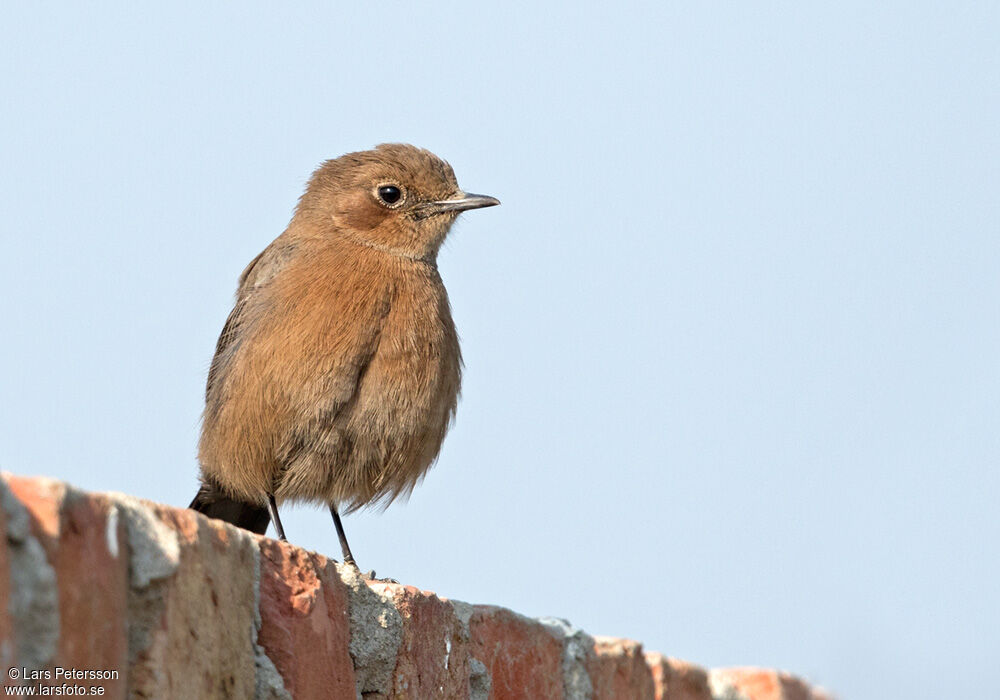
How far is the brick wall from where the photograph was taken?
2.05 meters

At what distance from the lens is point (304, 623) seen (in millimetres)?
2943

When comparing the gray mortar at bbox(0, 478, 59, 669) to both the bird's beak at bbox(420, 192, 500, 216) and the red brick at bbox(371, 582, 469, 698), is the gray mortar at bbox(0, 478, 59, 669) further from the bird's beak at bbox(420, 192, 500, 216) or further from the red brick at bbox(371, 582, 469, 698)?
the bird's beak at bbox(420, 192, 500, 216)

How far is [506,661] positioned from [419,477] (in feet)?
5.37

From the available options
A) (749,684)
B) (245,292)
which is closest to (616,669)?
(749,684)

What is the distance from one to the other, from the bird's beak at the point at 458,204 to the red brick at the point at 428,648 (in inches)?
108

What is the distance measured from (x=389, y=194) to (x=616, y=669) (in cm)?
264

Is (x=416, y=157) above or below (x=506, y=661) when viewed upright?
above

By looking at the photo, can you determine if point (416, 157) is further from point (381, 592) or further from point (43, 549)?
point (43, 549)

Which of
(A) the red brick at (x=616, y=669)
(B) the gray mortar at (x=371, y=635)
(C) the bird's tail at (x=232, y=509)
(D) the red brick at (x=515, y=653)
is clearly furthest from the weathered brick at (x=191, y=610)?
(C) the bird's tail at (x=232, y=509)

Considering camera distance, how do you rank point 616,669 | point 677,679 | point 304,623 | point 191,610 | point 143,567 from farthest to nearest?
1. point 677,679
2. point 616,669
3. point 304,623
4. point 191,610
5. point 143,567

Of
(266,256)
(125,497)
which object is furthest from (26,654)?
(266,256)

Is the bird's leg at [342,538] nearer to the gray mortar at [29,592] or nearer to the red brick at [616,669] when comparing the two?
the red brick at [616,669]

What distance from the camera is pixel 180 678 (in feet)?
7.92

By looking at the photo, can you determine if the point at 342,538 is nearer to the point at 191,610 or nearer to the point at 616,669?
the point at 616,669
